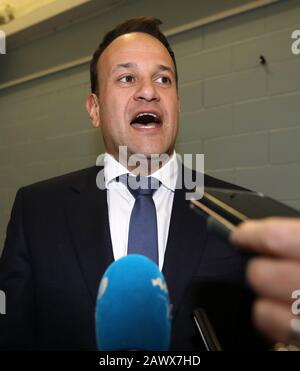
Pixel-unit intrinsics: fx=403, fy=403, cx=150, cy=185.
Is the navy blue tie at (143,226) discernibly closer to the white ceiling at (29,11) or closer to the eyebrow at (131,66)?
the eyebrow at (131,66)

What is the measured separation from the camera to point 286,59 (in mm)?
1786

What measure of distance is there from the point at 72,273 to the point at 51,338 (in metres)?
0.21

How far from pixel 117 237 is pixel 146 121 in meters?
0.44

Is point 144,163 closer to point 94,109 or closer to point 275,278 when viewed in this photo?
point 94,109

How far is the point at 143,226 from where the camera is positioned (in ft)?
3.98

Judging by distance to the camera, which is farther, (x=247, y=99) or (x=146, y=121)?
(x=247, y=99)

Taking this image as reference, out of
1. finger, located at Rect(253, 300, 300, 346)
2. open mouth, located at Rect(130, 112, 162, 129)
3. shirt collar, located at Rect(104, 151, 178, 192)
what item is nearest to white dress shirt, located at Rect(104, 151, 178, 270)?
shirt collar, located at Rect(104, 151, 178, 192)

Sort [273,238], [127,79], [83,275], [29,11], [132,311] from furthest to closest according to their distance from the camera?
1. [29,11]
2. [127,79]
3. [83,275]
4. [132,311]
5. [273,238]

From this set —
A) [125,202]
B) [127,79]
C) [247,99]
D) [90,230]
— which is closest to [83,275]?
[90,230]

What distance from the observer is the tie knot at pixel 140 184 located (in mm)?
1303

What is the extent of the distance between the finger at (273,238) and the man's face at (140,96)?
97cm
